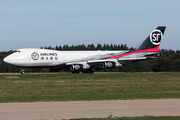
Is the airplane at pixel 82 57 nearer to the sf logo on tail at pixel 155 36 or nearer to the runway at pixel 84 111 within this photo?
the sf logo on tail at pixel 155 36

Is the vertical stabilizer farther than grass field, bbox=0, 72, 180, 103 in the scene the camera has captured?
Yes

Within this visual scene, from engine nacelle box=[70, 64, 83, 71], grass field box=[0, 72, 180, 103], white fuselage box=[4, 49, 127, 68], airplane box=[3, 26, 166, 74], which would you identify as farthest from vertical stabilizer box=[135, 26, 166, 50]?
grass field box=[0, 72, 180, 103]

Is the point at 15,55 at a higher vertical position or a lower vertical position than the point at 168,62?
higher

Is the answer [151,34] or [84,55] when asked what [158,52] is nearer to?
[151,34]

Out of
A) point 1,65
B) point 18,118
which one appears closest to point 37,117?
point 18,118

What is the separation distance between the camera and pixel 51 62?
54.5 m

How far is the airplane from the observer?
176ft

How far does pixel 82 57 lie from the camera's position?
56.8m

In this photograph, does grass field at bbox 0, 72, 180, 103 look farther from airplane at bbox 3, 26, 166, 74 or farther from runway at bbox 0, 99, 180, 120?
airplane at bbox 3, 26, 166, 74

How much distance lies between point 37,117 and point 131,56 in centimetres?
4649

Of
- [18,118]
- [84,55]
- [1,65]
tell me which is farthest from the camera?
[1,65]

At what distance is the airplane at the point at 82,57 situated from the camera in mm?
53531

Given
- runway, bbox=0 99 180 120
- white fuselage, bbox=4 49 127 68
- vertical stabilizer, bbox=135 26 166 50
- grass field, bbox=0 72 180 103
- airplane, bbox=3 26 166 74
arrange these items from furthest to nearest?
vertical stabilizer, bbox=135 26 166 50 → airplane, bbox=3 26 166 74 → white fuselage, bbox=4 49 127 68 → grass field, bbox=0 72 180 103 → runway, bbox=0 99 180 120

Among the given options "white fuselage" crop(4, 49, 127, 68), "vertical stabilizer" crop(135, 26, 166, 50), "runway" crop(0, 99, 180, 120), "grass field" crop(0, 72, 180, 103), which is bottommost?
"grass field" crop(0, 72, 180, 103)
